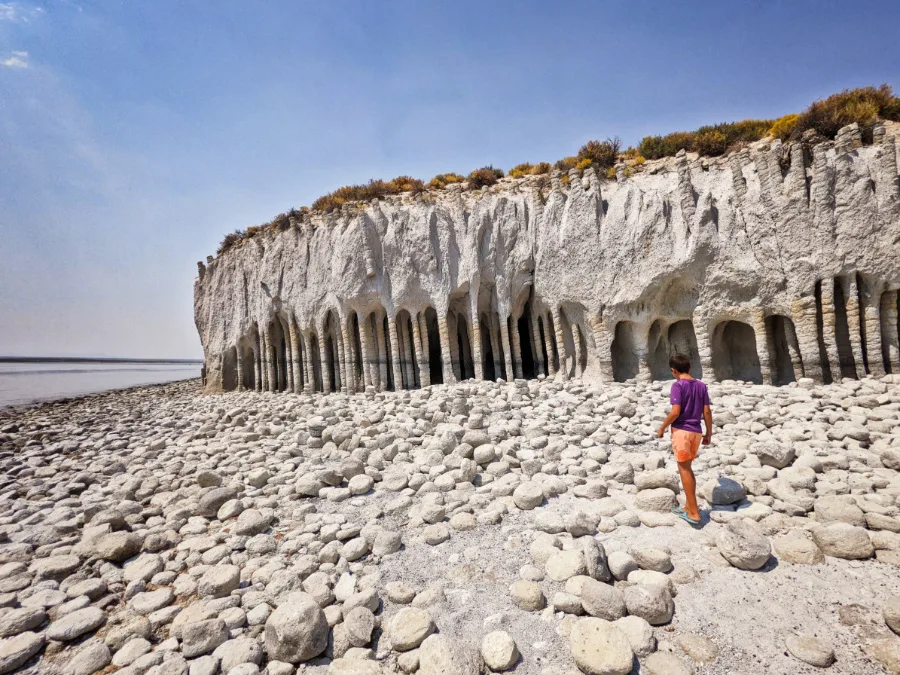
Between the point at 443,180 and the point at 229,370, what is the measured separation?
1962cm

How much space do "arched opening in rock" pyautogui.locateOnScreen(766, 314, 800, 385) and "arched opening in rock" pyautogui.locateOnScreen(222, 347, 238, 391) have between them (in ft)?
97.3

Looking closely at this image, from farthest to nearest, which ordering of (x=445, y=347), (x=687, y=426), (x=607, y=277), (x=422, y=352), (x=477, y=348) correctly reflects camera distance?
(x=422, y=352) < (x=445, y=347) < (x=477, y=348) < (x=607, y=277) < (x=687, y=426)

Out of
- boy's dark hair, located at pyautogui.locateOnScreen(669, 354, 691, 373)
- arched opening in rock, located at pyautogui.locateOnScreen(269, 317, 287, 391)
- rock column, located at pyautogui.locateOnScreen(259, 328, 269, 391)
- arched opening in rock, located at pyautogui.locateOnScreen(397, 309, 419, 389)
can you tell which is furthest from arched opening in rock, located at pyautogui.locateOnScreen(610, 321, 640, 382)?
rock column, located at pyautogui.locateOnScreen(259, 328, 269, 391)

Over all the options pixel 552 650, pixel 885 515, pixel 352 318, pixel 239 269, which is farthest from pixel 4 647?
pixel 239 269

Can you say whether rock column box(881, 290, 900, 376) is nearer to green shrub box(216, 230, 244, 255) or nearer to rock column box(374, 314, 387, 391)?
rock column box(374, 314, 387, 391)

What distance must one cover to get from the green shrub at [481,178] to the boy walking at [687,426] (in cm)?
1897

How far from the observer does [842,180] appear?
1325cm

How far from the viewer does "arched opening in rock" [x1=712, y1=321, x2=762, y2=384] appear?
15.5m

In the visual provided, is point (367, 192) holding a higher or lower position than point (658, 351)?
higher

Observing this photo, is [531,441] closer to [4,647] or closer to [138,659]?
[138,659]

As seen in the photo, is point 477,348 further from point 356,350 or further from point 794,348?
point 794,348

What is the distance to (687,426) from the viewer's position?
504 cm

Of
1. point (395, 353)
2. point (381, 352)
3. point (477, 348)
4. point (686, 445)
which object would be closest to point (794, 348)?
point (477, 348)

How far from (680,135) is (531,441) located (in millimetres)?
19810
